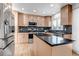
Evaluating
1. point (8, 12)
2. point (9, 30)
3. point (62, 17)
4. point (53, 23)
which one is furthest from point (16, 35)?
point (62, 17)

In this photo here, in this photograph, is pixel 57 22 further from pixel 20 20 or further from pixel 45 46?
pixel 20 20

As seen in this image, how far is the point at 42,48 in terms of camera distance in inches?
76.3

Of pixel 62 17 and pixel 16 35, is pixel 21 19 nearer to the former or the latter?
pixel 16 35

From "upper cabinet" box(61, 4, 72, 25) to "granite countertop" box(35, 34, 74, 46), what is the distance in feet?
0.72

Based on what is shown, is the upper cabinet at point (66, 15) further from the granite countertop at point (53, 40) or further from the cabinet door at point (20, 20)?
the cabinet door at point (20, 20)

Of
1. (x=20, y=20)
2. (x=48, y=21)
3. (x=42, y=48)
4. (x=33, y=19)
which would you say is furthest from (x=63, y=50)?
(x=20, y=20)

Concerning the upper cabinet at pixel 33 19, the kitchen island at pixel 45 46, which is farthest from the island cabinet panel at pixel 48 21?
the kitchen island at pixel 45 46

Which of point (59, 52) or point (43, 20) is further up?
point (43, 20)

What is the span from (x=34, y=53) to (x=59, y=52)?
34 centimetres

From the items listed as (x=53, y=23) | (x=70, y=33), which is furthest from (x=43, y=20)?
(x=70, y=33)

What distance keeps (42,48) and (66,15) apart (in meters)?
0.56

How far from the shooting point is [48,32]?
6.33ft

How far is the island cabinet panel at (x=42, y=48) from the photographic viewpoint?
6.03ft

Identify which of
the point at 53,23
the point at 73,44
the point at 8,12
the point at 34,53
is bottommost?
the point at 34,53
